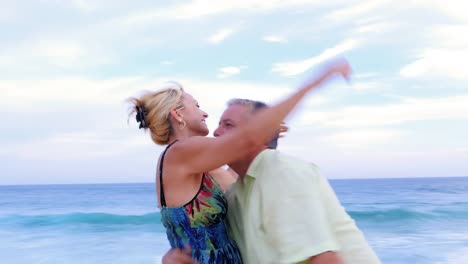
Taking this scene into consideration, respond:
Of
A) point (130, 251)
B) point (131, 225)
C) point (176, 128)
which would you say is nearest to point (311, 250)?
point (176, 128)

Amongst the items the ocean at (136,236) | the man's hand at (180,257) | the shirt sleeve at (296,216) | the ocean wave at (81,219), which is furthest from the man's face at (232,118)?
the ocean wave at (81,219)

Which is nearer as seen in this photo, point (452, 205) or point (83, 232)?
point (83, 232)

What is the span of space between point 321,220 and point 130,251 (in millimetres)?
10839

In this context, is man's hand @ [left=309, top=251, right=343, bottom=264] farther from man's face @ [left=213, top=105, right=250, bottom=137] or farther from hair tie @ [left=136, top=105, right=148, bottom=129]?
hair tie @ [left=136, top=105, right=148, bottom=129]

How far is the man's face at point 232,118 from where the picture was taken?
2.15 m

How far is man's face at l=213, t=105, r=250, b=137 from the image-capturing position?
7.04 ft

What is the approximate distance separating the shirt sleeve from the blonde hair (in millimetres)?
828

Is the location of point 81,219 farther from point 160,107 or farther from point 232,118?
point 232,118

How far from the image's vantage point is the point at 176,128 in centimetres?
253

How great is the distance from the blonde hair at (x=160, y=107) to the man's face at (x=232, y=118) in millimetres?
377

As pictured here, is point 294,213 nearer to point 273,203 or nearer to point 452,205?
point 273,203

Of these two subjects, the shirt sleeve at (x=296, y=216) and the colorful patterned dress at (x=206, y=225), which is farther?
the colorful patterned dress at (x=206, y=225)

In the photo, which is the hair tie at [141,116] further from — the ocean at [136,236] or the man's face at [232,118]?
the ocean at [136,236]

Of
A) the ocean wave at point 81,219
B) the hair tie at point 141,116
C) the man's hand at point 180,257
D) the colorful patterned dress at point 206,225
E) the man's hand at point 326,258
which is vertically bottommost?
the ocean wave at point 81,219
